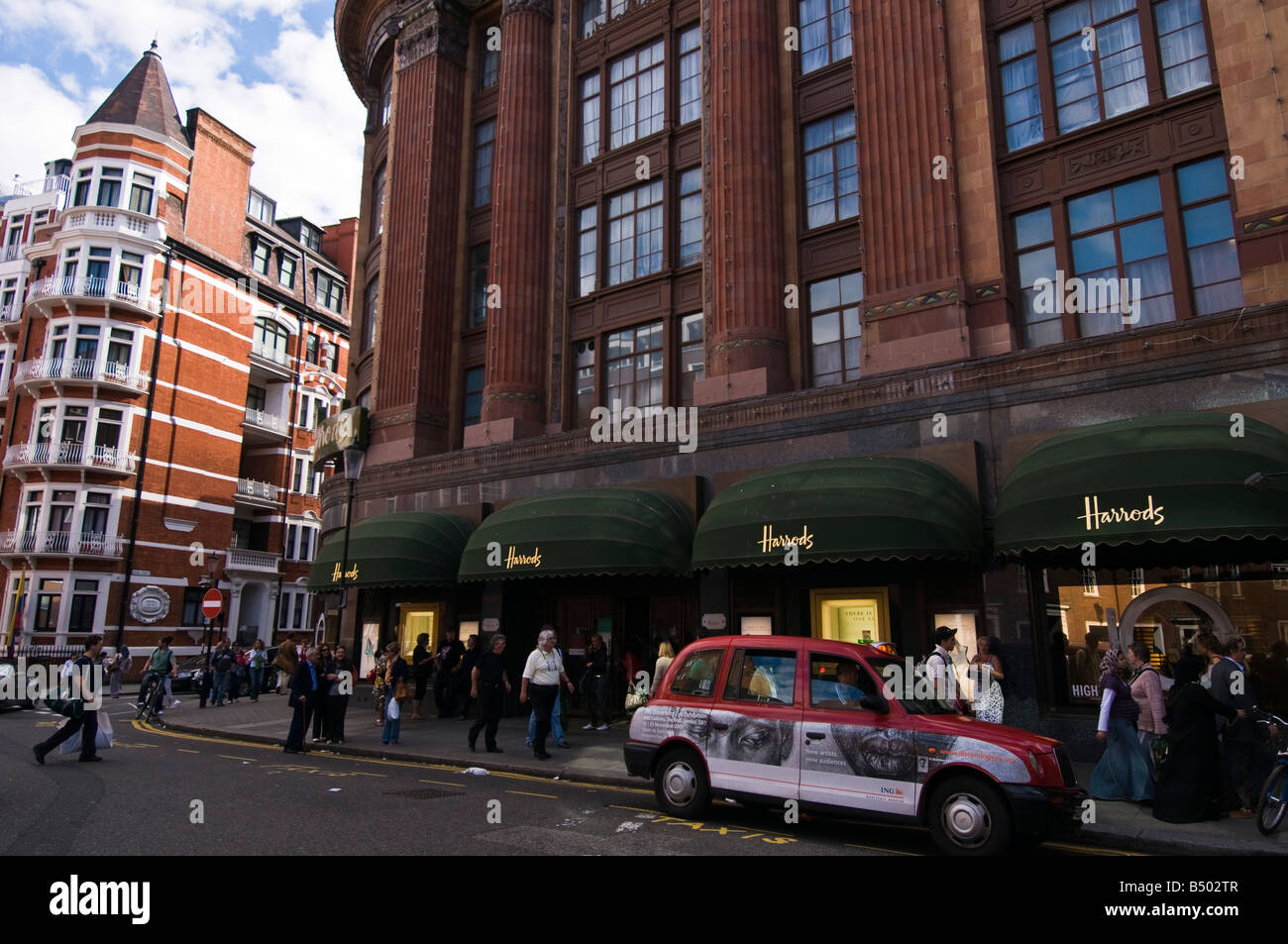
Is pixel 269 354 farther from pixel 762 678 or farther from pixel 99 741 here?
pixel 762 678

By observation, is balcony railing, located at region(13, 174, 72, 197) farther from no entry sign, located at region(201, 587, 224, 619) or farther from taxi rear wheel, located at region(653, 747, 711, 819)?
taxi rear wheel, located at region(653, 747, 711, 819)

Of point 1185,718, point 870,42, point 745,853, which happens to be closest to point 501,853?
point 745,853

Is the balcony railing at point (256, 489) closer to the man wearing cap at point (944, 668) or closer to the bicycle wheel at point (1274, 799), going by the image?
the man wearing cap at point (944, 668)

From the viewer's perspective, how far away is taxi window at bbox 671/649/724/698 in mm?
9062

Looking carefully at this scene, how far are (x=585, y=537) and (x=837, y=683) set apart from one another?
904 cm

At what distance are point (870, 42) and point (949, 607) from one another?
11.5m

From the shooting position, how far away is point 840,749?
25.7 ft

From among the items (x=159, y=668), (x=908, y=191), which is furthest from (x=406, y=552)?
(x=908, y=191)

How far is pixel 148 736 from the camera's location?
1727cm

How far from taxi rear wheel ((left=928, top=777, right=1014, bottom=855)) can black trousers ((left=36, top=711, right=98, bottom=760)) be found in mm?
12876

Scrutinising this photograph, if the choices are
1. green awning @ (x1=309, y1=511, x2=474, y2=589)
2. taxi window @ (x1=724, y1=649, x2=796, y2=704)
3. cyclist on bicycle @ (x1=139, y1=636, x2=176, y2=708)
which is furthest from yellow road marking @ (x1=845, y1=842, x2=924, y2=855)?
cyclist on bicycle @ (x1=139, y1=636, x2=176, y2=708)

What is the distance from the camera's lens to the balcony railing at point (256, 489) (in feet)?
154

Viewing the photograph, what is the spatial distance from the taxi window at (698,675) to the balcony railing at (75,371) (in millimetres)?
41005

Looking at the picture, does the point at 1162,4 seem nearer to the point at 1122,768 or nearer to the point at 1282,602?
the point at 1282,602
